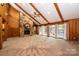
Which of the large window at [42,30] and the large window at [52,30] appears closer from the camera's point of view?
the large window at [52,30]

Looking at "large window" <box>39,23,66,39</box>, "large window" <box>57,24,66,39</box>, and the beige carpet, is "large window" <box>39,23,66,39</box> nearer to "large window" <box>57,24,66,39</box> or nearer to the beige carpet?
"large window" <box>57,24,66,39</box>

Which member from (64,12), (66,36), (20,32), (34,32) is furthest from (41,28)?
(64,12)

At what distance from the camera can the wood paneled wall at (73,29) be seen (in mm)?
6168

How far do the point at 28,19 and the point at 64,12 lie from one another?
3.98 metres

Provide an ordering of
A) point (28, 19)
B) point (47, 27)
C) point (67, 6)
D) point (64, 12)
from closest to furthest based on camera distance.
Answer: point (67, 6), point (64, 12), point (47, 27), point (28, 19)

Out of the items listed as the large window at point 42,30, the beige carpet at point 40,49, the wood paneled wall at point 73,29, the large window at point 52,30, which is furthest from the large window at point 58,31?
the beige carpet at point 40,49

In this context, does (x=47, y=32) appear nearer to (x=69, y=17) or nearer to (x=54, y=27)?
(x=54, y=27)

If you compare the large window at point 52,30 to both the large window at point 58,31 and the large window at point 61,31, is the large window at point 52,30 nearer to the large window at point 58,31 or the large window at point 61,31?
the large window at point 58,31

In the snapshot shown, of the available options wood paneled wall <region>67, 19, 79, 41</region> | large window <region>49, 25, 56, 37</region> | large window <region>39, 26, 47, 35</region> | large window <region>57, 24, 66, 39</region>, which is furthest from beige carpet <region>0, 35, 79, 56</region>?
large window <region>39, 26, 47, 35</region>

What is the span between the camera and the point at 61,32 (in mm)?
7109

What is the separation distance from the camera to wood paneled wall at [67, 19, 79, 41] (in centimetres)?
617

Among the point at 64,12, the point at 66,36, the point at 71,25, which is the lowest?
the point at 66,36

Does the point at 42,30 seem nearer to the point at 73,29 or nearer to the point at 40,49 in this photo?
the point at 73,29

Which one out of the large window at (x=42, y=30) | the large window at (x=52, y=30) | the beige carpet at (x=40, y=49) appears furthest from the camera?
the large window at (x=42, y=30)
